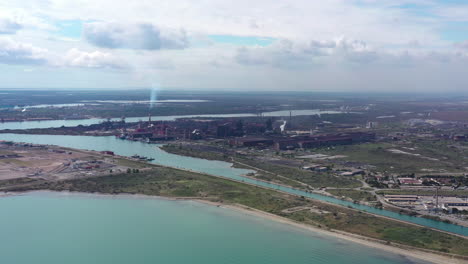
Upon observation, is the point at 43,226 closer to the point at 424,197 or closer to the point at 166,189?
the point at 166,189

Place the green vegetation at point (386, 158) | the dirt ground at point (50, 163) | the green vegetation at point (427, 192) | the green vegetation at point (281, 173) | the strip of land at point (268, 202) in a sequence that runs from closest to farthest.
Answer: the strip of land at point (268, 202)
the green vegetation at point (427, 192)
the green vegetation at point (281, 173)
the dirt ground at point (50, 163)
the green vegetation at point (386, 158)

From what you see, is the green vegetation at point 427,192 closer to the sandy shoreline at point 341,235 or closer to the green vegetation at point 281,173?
the green vegetation at point 281,173

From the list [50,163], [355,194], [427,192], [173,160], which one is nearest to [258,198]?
[355,194]

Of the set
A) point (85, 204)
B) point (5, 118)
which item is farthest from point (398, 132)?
point (5, 118)

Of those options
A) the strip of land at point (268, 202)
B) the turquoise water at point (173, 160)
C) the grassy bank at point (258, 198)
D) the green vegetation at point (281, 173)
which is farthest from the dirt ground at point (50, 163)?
the green vegetation at point (281, 173)

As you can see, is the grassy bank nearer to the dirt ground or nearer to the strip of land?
the strip of land

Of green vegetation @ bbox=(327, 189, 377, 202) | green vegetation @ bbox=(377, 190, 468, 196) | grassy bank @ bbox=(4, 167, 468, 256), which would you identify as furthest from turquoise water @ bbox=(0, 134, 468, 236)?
green vegetation @ bbox=(377, 190, 468, 196)

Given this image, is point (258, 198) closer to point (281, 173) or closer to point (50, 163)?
point (281, 173)
